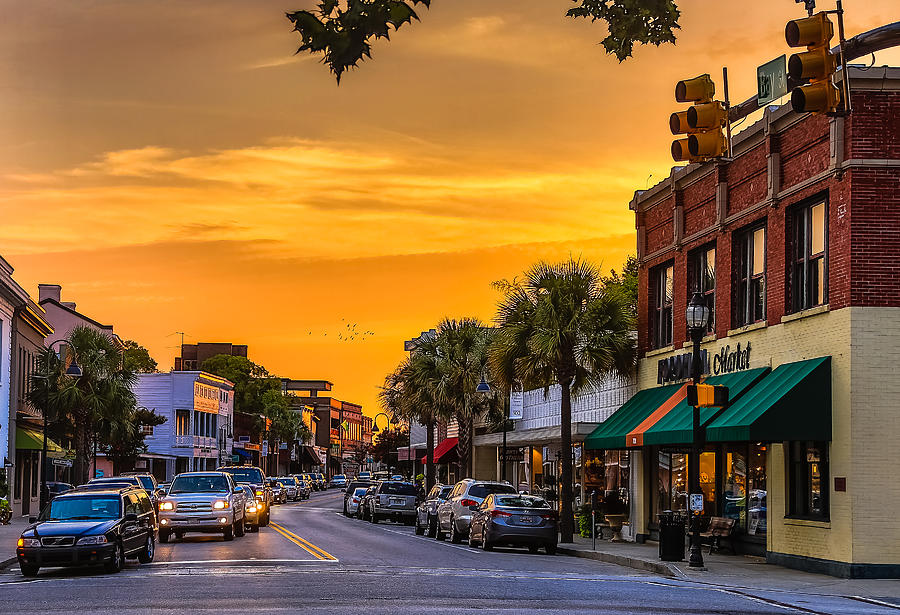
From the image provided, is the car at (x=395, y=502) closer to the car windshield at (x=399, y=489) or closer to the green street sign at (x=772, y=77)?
the car windshield at (x=399, y=489)

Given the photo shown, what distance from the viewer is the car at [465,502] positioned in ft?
116

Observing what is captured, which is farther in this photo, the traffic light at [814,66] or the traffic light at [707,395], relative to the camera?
the traffic light at [707,395]

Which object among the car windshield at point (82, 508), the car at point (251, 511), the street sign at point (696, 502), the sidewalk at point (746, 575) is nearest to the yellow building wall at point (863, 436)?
the sidewalk at point (746, 575)

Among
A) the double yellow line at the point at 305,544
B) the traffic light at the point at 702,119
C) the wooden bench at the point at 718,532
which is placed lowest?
the double yellow line at the point at 305,544

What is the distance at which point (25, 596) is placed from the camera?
19.2 m

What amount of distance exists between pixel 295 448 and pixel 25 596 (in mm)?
136457

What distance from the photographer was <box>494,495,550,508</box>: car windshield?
31266mm

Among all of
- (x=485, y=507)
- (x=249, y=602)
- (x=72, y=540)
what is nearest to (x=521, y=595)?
(x=249, y=602)

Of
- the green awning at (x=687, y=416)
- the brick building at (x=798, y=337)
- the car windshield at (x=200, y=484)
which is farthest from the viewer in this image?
the car windshield at (x=200, y=484)

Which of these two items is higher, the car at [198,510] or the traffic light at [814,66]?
the traffic light at [814,66]

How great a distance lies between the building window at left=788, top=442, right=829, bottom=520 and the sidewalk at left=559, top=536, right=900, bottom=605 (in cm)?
124

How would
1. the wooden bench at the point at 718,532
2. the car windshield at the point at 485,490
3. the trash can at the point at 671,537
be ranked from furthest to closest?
the car windshield at the point at 485,490 → the wooden bench at the point at 718,532 → the trash can at the point at 671,537

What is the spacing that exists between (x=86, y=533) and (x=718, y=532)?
1435cm

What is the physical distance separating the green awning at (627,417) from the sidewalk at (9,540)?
14627mm
